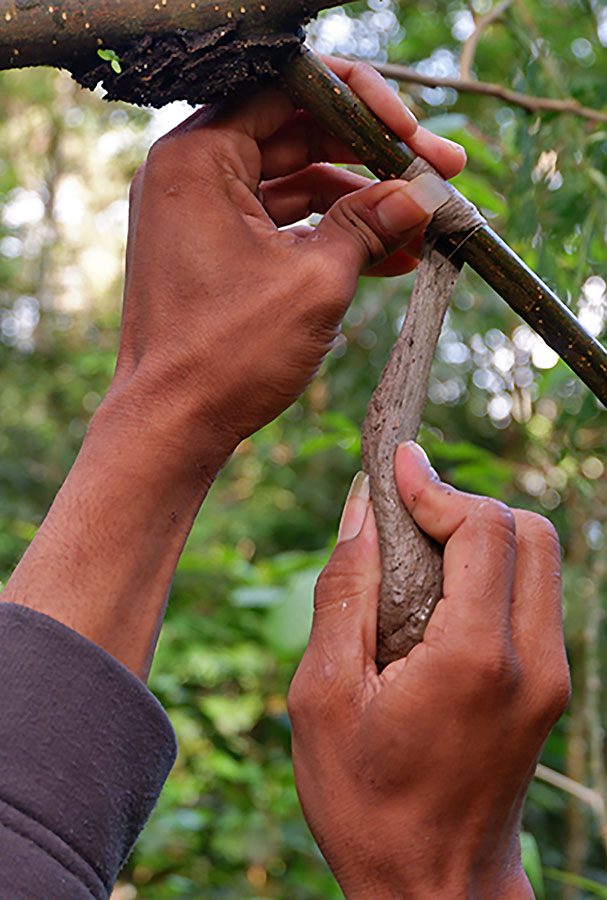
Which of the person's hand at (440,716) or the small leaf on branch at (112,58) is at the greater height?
the small leaf on branch at (112,58)

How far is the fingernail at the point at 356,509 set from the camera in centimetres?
75

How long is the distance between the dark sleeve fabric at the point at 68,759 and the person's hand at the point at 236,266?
6.2 inches

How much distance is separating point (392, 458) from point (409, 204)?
18 centimetres

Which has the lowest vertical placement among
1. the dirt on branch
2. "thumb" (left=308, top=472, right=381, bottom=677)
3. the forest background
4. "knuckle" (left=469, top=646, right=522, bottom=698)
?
the forest background

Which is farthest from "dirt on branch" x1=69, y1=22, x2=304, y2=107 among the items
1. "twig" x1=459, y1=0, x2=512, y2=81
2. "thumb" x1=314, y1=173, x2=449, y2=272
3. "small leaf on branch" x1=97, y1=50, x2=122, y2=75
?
"twig" x1=459, y1=0, x2=512, y2=81

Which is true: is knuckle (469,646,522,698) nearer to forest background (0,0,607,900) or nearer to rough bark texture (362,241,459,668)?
rough bark texture (362,241,459,668)

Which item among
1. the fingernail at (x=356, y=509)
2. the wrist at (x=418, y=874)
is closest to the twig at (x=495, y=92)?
the fingernail at (x=356, y=509)

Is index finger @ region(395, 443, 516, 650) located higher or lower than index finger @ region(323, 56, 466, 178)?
lower

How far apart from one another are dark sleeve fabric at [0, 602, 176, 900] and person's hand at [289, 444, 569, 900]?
0.12 metres

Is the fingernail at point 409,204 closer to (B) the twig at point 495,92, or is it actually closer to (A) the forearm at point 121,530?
(A) the forearm at point 121,530

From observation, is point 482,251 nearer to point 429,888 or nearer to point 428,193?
point 428,193

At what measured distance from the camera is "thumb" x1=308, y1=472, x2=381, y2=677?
0.70m

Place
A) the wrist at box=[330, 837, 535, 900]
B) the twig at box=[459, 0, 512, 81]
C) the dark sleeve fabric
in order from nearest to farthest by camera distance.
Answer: the dark sleeve fabric, the wrist at box=[330, 837, 535, 900], the twig at box=[459, 0, 512, 81]

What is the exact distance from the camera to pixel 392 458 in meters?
0.75
